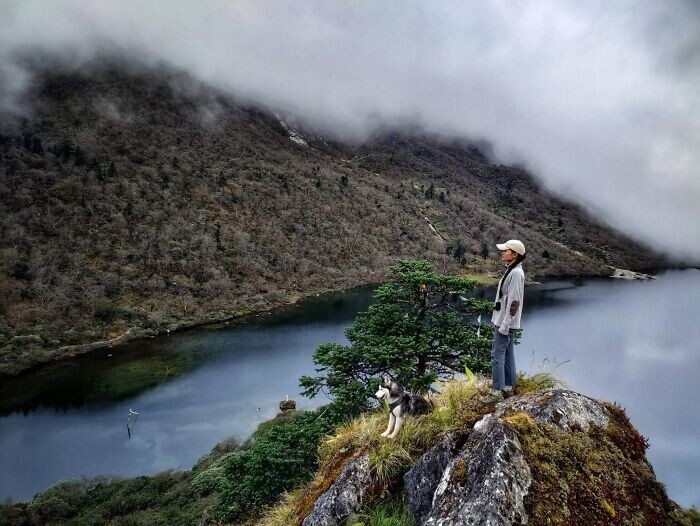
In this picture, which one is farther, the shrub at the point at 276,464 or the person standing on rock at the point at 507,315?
the shrub at the point at 276,464

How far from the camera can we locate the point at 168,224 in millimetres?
85188

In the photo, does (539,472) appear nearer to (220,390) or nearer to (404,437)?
(404,437)

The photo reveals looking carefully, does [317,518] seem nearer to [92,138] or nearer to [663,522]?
[663,522]

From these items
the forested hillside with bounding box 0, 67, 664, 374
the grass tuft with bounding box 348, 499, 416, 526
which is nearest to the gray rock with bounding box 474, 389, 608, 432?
the grass tuft with bounding box 348, 499, 416, 526

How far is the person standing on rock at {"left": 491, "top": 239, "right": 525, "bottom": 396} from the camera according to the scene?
219 inches

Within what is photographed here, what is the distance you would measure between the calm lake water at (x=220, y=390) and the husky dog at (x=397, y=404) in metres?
16.9

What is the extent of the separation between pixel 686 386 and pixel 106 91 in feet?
553

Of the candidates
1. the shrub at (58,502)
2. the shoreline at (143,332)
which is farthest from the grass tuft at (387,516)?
the shoreline at (143,332)

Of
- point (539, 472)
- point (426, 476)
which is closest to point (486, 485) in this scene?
point (539, 472)

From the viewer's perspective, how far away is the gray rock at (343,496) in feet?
16.5

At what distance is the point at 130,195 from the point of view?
87.5m

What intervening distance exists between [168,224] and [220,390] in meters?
53.7

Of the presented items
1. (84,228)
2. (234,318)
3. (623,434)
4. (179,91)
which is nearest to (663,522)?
(623,434)

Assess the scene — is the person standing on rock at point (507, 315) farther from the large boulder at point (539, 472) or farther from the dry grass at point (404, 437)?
the large boulder at point (539, 472)
